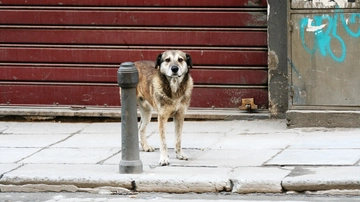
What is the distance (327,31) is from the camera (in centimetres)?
1177

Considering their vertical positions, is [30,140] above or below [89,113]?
below

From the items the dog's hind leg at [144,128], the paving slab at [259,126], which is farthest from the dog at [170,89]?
the paving slab at [259,126]

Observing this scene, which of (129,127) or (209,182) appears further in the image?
(129,127)

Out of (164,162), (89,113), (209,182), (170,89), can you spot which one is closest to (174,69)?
(170,89)

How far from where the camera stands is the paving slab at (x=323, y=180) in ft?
28.6

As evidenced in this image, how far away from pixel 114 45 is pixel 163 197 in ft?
15.6

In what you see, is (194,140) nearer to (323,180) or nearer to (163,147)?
(163,147)

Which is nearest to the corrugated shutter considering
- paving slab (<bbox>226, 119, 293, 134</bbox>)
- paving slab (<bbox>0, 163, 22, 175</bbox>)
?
paving slab (<bbox>226, 119, 293, 134</bbox>)

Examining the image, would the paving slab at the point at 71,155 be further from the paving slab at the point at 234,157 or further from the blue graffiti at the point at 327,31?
the blue graffiti at the point at 327,31

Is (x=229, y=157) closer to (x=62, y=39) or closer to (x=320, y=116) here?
(x=320, y=116)

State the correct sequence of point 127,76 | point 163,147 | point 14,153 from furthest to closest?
point 14,153 < point 163,147 < point 127,76

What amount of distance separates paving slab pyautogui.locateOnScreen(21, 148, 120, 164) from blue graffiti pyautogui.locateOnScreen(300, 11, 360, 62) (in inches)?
119

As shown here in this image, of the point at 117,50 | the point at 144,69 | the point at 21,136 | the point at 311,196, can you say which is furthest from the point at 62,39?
the point at 311,196

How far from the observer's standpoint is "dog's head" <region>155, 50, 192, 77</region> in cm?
998
